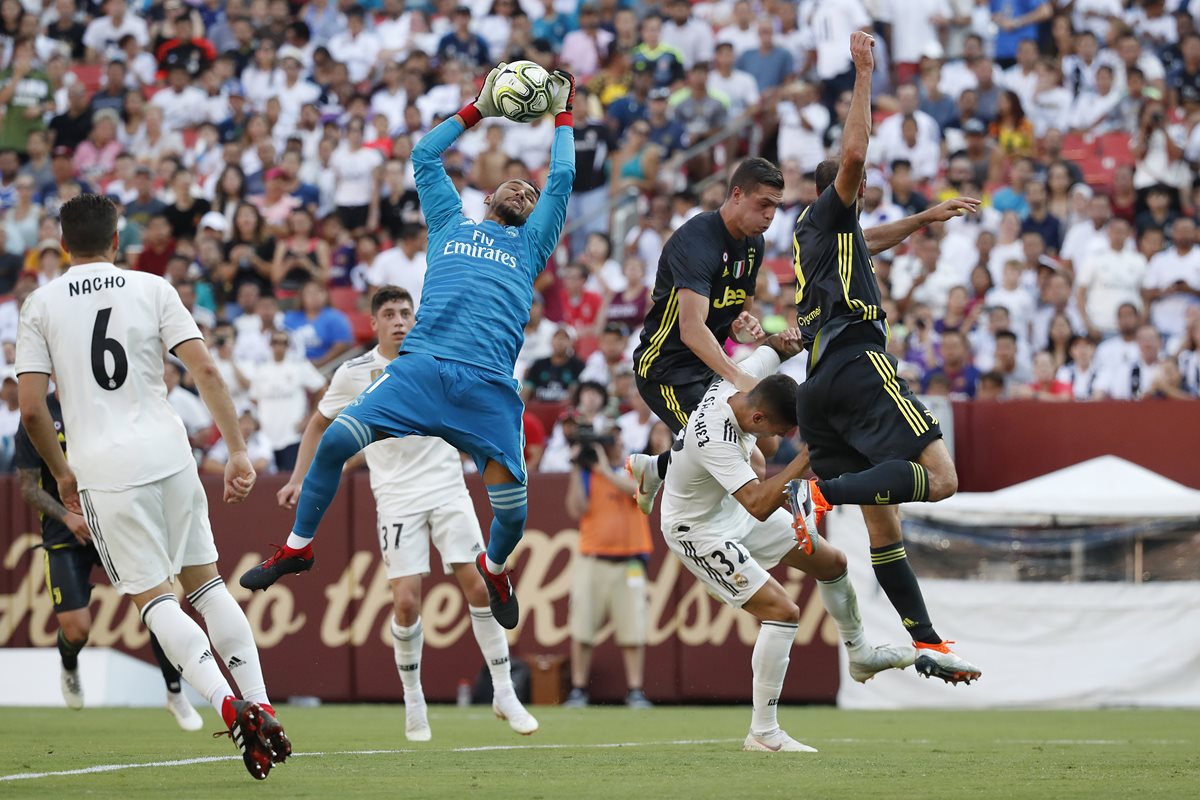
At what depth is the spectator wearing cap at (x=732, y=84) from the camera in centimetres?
2277

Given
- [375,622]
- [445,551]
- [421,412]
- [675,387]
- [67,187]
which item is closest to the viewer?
[421,412]

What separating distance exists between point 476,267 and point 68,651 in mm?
5716

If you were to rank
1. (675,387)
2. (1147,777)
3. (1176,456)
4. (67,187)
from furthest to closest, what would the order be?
(67,187) < (1176,456) < (675,387) < (1147,777)

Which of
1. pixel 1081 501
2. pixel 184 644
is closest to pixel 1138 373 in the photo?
pixel 1081 501

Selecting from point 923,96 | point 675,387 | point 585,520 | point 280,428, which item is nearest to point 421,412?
point 675,387

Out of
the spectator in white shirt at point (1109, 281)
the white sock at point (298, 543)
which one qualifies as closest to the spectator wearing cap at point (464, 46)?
the spectator in white shirt at point (1109, 281)

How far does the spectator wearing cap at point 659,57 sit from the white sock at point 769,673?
14.4 m

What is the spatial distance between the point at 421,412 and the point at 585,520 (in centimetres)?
765

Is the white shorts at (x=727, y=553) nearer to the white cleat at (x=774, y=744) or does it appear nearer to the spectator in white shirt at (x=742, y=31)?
the white cleat at (x=774, y=744)

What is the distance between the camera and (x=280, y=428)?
19.0m

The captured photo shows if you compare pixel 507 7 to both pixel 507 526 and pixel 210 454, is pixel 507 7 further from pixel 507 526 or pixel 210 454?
pixel 507 526

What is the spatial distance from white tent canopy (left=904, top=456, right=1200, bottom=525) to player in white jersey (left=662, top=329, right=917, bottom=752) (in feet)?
19.4

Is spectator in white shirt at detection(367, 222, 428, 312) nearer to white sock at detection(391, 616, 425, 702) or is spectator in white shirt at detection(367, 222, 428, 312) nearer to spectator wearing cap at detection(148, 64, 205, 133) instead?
spectator wearing cap at detection(148, 64, 205, 133)

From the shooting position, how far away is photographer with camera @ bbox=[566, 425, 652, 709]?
16547 millimetres
